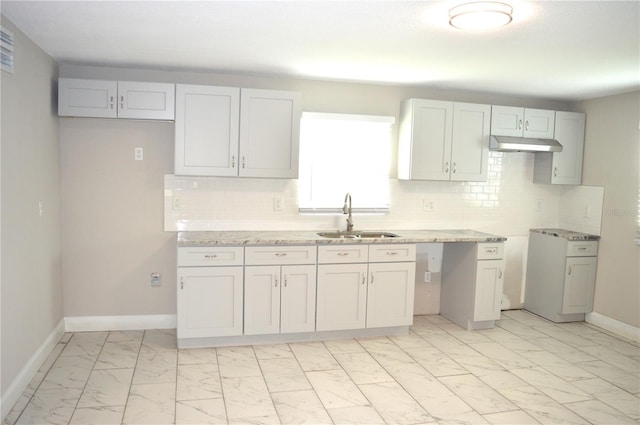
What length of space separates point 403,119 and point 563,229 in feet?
7.39

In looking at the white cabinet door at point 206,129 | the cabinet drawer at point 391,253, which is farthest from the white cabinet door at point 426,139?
the white cabinet door at point 206,129

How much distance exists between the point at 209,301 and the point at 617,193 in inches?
156

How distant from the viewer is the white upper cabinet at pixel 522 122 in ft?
16.0

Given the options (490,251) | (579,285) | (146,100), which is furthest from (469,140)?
(146,100)

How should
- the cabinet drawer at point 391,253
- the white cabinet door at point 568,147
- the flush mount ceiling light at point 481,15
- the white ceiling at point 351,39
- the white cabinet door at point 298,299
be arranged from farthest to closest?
the white cabinet door at point 568,147 < the cabinet drawer at point 391,253 < the white cabinet door at point 298,299 < the white ceiling at point 351,39 < the flush mount ceiling light at point 481,15

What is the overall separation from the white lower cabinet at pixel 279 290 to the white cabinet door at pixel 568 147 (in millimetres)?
2796

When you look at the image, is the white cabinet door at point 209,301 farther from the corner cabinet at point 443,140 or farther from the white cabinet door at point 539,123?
Answer: the white cabinet door at point 539,123

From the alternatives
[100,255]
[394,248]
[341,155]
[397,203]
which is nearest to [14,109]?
[100,255]

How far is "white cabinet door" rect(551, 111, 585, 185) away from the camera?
5113mm

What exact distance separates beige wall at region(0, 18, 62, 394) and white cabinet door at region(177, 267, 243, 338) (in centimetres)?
100

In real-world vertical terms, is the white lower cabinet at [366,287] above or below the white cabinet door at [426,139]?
below

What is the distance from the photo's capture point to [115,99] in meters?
4.03

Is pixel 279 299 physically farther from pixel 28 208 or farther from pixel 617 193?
pixel 617 193

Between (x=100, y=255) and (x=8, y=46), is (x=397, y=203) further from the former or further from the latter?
(x=8, y=46)
